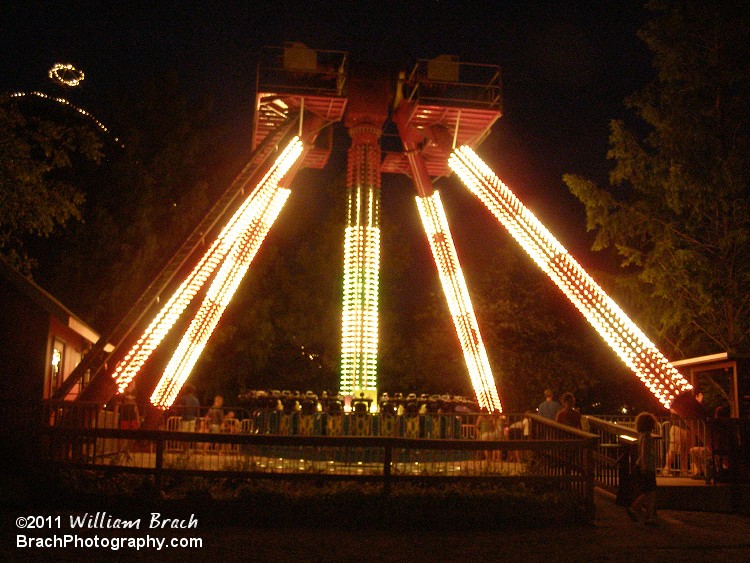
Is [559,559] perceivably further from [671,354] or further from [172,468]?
[671,354]

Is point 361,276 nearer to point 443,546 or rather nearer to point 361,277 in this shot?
point 361,277

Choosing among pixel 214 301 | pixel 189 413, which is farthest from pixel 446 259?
pixel 189 413

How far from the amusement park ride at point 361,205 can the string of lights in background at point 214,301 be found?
0.04 m

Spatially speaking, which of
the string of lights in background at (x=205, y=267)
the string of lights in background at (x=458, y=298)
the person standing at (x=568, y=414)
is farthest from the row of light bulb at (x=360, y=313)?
the person standing at (x=568, y=414)

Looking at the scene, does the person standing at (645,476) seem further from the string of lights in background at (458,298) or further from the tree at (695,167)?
the tree at (695,167)

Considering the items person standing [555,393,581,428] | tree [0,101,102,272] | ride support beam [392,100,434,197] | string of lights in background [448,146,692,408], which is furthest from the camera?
ride support beam [392,100,434,197]

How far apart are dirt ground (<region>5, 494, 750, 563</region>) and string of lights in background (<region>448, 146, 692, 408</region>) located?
4.77 m

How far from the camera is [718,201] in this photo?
2066cm

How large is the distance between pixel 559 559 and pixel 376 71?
1401 cm

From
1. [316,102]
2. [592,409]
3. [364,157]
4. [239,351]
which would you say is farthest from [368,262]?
[592,409]

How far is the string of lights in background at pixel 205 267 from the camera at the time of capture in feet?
49.5

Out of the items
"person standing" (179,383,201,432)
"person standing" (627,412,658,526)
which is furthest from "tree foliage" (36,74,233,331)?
"person standing" (627,412,658,526)

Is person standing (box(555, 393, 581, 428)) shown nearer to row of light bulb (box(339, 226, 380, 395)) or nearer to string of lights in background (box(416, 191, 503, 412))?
row of light bulb (box(339, 226, 380, 395))

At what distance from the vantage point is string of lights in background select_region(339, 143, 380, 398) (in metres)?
18.2
